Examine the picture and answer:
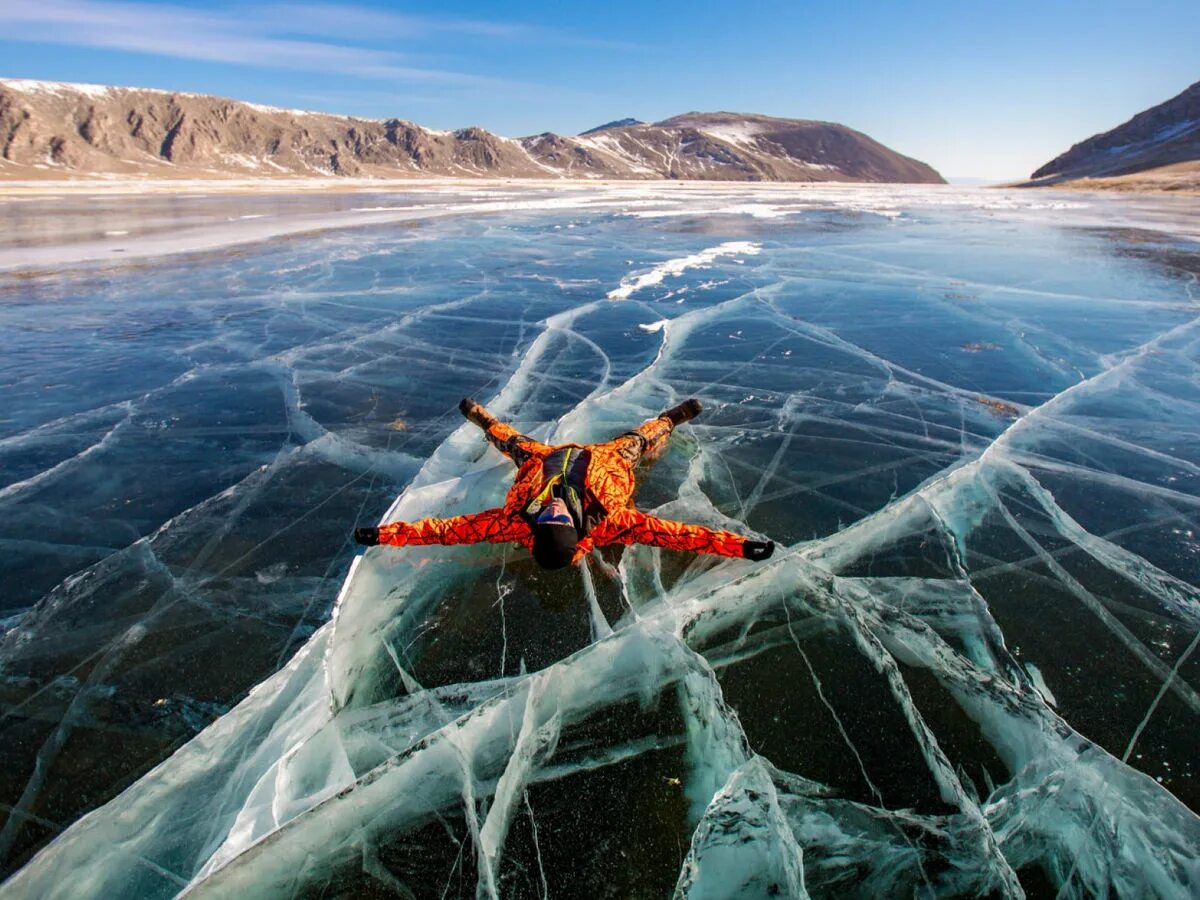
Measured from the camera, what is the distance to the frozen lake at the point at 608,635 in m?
2.32

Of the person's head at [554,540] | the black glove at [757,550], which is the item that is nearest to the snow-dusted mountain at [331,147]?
the person's head at [554,540]

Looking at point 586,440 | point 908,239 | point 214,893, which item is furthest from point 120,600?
point 908,239

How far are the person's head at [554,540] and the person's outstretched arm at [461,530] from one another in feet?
1.17

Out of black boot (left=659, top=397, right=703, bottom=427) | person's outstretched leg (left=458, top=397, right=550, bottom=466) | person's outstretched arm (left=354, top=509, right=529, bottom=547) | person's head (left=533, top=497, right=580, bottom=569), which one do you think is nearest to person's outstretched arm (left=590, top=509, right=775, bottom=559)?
person's head (left=533, top=497, right=580, bottom=569)

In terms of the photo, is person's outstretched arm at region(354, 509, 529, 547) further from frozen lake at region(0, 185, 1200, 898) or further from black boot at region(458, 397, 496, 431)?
black boot at region(458, 397, 496, 431)

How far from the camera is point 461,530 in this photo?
3.78 metres

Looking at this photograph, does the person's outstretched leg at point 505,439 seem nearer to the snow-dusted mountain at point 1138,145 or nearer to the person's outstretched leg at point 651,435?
the person's outstretched leg at point 651,435

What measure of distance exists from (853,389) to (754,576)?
3.80m

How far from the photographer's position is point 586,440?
548 cm

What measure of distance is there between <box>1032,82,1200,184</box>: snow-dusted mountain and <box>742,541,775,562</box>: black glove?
79.0 m

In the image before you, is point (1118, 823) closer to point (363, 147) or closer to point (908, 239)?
point (908, 239)

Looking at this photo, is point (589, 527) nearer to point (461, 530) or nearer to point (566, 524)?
point (566, 524)

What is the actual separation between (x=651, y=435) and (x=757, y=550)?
1.77 m

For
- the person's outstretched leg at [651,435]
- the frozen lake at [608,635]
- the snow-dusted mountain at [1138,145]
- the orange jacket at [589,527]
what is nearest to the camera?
the frozen lake at [608,635]
